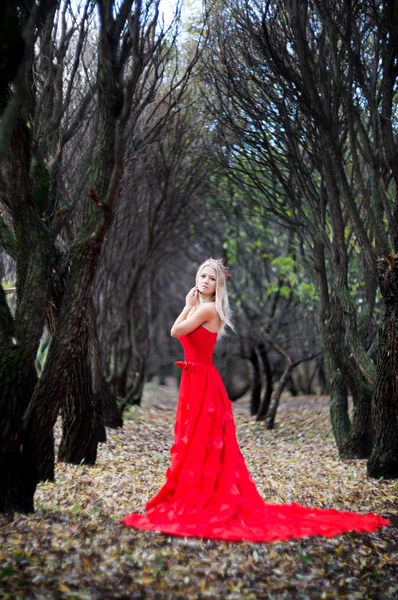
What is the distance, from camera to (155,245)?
49.5 ft

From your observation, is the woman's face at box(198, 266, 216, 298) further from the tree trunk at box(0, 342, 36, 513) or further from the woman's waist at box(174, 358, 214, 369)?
the tree trunk at box(0, 342, 36, 513)

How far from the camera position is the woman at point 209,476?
205 inches

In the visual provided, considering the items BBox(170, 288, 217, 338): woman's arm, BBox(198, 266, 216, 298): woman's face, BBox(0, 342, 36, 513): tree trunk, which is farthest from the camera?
BBox(198, 266, 216, 298): woman's face

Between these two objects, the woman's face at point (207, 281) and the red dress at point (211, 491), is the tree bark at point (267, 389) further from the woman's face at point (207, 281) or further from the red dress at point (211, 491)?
the woman's face at point (207, 281)

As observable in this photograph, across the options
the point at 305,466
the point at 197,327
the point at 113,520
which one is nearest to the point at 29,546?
the point at 113,520

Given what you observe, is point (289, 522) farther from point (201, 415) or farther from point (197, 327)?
point (197, 327)

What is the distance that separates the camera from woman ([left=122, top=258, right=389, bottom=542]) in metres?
5.21

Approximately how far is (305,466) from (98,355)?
12.0ft

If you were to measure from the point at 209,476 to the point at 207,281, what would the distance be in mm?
1706

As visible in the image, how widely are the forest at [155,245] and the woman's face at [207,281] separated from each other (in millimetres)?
982

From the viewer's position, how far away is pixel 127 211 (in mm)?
13602

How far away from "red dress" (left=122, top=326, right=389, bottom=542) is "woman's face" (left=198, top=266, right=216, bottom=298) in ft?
1.09

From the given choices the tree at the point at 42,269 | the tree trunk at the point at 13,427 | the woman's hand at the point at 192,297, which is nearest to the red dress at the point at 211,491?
the woman's hand at the point at 192,297

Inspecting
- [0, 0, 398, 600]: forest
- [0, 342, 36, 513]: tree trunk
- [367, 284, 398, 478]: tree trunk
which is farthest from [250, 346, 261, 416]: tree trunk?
[0, 342, 36, 513]: tree trunk
